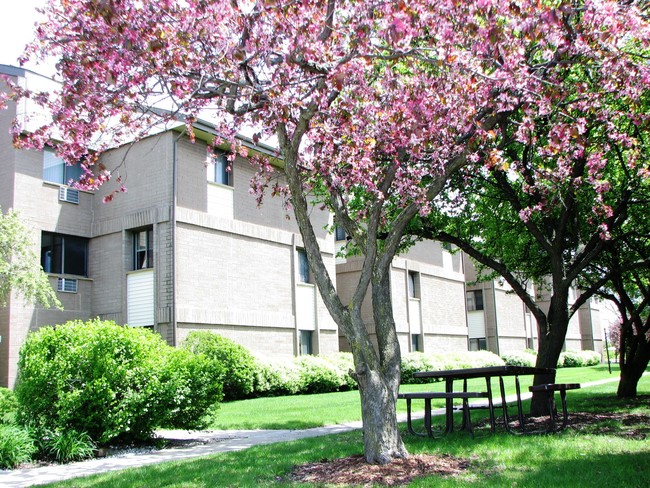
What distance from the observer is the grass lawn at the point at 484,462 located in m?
6.14

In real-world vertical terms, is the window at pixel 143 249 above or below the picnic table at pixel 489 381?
above

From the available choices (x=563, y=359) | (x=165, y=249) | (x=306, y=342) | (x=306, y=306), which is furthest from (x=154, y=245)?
(x=563, y=359)

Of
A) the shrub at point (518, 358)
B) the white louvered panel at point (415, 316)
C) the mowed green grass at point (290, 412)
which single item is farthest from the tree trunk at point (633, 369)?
the shrub at point (518, 358)

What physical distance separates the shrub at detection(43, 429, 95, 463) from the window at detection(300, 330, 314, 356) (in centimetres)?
1582

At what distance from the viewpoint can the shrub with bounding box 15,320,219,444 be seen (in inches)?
367

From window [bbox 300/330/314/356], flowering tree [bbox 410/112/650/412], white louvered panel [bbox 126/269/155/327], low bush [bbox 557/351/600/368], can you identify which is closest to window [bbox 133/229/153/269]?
white louvered panel [bbox 126/269/155/327]

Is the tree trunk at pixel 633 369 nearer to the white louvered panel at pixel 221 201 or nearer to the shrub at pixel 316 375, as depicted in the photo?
the shrub at pixel 316 375

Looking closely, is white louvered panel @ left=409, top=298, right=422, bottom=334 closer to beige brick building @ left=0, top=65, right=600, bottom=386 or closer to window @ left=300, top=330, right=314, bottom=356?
beige brick building @ left=0, top=65, right=600, bottom=386

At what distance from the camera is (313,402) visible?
1722cm

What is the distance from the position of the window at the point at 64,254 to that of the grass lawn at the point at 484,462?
1424 centimetres

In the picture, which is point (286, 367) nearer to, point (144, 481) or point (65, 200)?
point (65, 200)

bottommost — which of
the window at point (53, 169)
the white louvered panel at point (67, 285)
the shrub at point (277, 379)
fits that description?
the shrub at point (277, 379)

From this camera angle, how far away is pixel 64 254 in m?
21.4

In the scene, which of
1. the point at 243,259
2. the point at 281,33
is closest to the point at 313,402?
the point at 243,259
